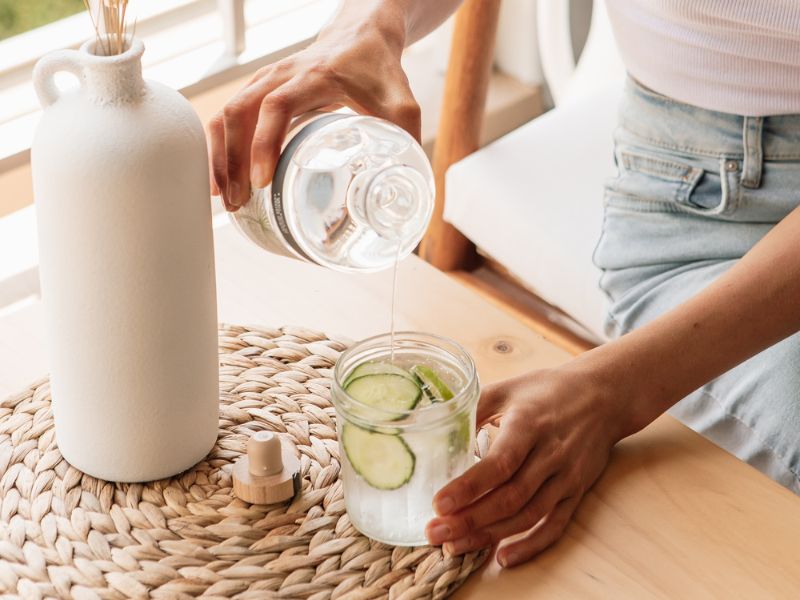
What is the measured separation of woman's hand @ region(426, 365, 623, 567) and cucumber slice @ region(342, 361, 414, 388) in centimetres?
9

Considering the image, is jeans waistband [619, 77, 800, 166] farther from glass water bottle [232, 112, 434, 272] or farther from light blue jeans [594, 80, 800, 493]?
glass water bottle [232, 112, 434, 272]

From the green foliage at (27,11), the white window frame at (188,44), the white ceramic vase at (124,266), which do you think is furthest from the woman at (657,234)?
the green foliage at (27,11)

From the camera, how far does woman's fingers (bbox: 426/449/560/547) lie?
834mm

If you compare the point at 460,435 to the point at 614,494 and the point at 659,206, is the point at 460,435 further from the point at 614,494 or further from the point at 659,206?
the point at 659,206

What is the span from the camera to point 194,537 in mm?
851

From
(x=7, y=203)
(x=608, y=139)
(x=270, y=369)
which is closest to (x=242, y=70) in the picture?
(x=7, y=203)

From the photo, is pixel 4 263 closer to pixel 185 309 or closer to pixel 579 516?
pixel 185 309

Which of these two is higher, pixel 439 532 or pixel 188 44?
pixel 439 532

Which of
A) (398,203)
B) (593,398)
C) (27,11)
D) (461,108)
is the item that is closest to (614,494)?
(593,398)

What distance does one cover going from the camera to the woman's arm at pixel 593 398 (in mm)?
849

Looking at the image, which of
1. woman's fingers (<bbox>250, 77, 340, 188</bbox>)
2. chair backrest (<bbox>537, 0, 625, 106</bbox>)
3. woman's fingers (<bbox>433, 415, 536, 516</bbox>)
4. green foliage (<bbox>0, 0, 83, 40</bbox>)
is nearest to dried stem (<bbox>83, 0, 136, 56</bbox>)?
woman's fingers (<bbox>250, 77, 340, 188</bbox>)

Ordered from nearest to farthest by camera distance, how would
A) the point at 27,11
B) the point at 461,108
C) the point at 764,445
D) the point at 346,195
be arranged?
the point at 346,195, the point at 764,445, the point at 461,108, the point at 27,11

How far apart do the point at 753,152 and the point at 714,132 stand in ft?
0.16

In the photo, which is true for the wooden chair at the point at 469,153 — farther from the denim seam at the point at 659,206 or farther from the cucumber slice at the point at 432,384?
the cucumber slice at the point at 432,384
